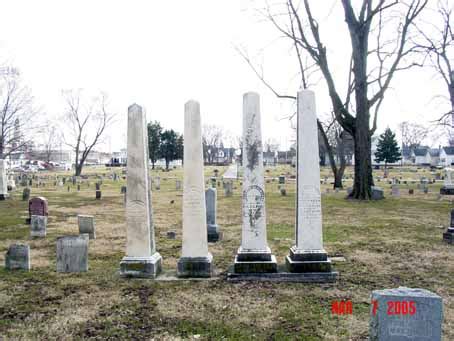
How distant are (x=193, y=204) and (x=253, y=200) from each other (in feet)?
3.56

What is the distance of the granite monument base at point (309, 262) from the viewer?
671cm

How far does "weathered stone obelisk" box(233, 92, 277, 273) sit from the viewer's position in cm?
677

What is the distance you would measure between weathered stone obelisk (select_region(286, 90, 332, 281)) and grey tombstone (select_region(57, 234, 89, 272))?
3.90m

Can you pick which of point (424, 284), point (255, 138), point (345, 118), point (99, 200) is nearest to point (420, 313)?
point (424, 284)

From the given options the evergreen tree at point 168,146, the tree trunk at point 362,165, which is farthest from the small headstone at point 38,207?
the evergreen tree at point 168,146

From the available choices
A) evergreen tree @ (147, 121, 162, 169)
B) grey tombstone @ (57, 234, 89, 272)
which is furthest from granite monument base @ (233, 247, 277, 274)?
evergreen tree @ (147, 121, 162, 169)

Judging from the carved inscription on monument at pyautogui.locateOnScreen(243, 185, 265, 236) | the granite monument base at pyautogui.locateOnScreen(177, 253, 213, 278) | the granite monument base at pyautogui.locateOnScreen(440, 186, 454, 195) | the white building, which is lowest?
the granite monument base at pyautogui.locateOnScreen(177, 253, 213, 278)

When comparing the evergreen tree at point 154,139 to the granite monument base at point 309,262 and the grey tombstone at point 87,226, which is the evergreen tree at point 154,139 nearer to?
the grey tombstone at point 87,226

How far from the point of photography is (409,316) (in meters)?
3.51

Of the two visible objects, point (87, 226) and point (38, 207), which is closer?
point (87, 226)

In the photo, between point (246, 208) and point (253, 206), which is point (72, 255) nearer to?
point (246, 208)

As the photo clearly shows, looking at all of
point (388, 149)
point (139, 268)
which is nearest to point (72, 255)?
point (139, 268)

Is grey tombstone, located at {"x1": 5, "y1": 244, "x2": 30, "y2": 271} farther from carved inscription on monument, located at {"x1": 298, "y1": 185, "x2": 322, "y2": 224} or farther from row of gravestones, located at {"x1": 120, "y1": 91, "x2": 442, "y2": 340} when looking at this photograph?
carved inscription on monument, located at {"x1": 298, "y1": 185, "x2": 322, "y2": 224}

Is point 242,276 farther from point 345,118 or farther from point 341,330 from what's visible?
point 345,118
